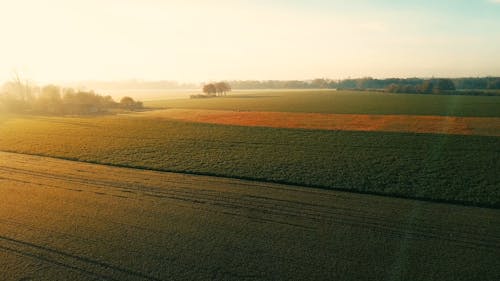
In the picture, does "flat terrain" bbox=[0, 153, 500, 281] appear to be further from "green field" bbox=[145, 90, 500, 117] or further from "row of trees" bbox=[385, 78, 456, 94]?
"row of trees" bbox=[385, 78, 456, 94]

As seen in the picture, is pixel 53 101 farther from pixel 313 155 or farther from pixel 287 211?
pixel 287 211

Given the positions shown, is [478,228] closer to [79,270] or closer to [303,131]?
[79,270]

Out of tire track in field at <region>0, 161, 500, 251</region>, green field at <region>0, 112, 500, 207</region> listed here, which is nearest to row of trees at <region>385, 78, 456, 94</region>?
green field at <region>0, 112, 500, 207</region>

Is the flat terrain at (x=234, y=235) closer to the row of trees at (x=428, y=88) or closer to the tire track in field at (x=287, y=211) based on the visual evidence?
the tire track in field at (x=287, y=211)

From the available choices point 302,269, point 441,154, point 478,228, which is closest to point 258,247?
point 302,269

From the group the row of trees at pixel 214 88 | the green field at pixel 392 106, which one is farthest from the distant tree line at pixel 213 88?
the green field at pixel 392 106
